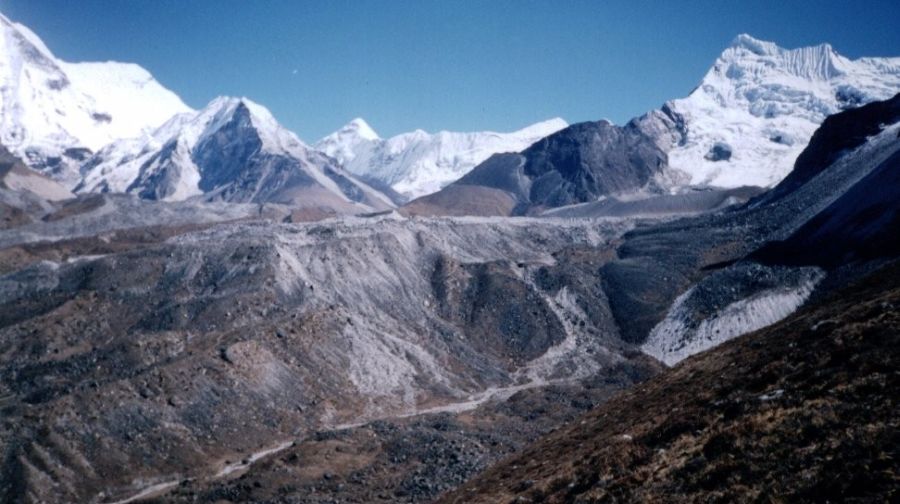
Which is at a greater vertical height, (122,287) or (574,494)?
(122,287)

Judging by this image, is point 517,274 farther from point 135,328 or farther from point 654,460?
point 654,460

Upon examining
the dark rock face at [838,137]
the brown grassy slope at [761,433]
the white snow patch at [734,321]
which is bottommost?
the white snow patch at [734,321]

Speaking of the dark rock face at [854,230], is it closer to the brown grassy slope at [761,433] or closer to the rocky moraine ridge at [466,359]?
the rocky moraine ridge at [466,359]

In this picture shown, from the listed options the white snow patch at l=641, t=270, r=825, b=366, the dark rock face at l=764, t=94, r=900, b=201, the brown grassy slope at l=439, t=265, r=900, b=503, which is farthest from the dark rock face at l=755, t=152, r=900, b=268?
the brown grassy slope at l=439, t=265, r=900, b=503

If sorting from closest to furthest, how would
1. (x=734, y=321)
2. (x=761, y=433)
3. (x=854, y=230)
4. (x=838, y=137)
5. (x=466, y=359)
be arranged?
1. (x=761, y=433)
2. (x=734, y=321)
3. (x=854, y=230)
4. (x=466, y=359)
5. (x=838, y=137)

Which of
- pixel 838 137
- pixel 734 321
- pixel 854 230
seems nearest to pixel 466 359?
pixel 734 321

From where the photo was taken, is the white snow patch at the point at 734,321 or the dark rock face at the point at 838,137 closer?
the white snow patch at the point at 734,321

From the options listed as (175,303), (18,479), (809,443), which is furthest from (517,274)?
(809,443)

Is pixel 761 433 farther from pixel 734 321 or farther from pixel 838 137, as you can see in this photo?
pixel 838 137

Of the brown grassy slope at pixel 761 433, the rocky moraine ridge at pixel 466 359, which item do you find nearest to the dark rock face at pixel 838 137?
the rocky moraine ridge at pixel 466 359
